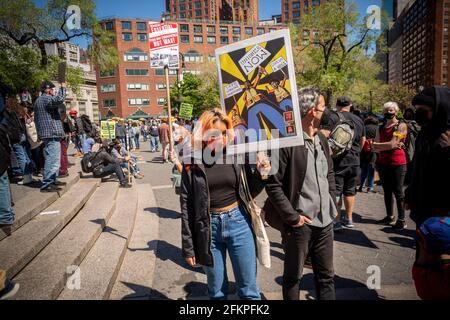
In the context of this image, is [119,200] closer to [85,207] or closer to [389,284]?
[85,207]

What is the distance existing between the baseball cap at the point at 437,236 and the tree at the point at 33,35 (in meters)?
19.1

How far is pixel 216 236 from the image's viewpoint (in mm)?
2520

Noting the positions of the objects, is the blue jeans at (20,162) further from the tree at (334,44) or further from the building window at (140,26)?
the building window at (140,26)

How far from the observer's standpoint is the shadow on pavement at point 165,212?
6.32 meters

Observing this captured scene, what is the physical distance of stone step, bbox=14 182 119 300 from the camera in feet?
9.43

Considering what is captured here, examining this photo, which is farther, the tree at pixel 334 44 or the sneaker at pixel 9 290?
the tree at pixel 334 44

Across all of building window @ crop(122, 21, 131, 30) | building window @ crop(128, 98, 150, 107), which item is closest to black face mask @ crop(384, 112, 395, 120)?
building window @ crop(128, 98, 150, 107)

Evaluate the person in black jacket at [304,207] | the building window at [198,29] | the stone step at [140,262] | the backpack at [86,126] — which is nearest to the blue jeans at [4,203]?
the stone step at [140,262]

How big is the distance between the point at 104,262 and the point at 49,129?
3.24 metres

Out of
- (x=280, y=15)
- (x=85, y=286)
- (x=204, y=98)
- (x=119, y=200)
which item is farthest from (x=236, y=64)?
(x=280, y=15)

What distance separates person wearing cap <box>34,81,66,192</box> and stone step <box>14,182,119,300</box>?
0.95 meters

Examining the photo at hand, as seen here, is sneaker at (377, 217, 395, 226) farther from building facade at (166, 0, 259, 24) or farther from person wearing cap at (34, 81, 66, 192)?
building facade at (166, 0, 259, 24)

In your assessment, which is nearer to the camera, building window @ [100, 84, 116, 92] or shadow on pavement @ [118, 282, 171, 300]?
shadow on pavement @ [118, 282, 171, 300]

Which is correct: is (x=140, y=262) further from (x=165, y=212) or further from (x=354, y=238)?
(x=354, y=238)
